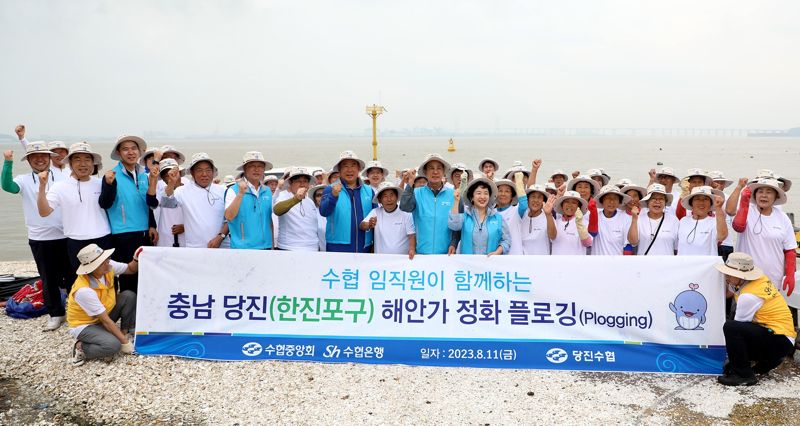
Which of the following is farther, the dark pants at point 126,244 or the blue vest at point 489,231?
the dark pants at point 126,244

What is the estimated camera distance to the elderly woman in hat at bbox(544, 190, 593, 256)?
18.6 ft

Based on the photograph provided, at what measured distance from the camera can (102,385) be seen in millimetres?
5012

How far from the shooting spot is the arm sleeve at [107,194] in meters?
5.57

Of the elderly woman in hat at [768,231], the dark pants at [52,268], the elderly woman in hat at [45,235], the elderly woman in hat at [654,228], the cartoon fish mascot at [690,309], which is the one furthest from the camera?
the dark pants at [52,268]

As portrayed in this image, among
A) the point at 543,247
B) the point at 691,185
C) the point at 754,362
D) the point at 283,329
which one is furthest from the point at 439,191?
the point at 754,362

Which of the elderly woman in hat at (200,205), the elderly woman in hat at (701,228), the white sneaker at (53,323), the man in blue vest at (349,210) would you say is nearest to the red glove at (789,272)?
the elderly woman in hat at (701,228)

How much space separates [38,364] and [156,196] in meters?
2.00

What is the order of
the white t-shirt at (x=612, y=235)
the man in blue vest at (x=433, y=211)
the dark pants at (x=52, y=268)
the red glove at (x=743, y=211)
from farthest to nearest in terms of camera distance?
the dark pants at (x=52, y=268), the white t-shirt at (x=612, y=235), the man in blue vest at (x=433, y=211), the red glove at (x=743, y=211)

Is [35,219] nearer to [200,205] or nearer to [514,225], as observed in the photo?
[200,205]

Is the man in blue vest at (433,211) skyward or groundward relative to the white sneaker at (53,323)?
skyward

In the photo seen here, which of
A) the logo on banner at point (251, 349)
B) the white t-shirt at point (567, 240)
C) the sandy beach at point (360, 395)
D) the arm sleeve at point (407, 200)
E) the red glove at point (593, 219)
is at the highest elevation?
the arm sleeve at point (407, 200)

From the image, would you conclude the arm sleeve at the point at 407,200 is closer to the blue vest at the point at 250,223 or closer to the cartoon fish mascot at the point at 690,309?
→ the blue vest at the point at 250,223

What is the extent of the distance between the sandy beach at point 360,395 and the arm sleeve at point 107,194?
1540 mm

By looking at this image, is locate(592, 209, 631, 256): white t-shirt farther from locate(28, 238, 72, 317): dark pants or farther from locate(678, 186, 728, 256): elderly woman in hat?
locate(28, 238, 72, 317): dark pants
